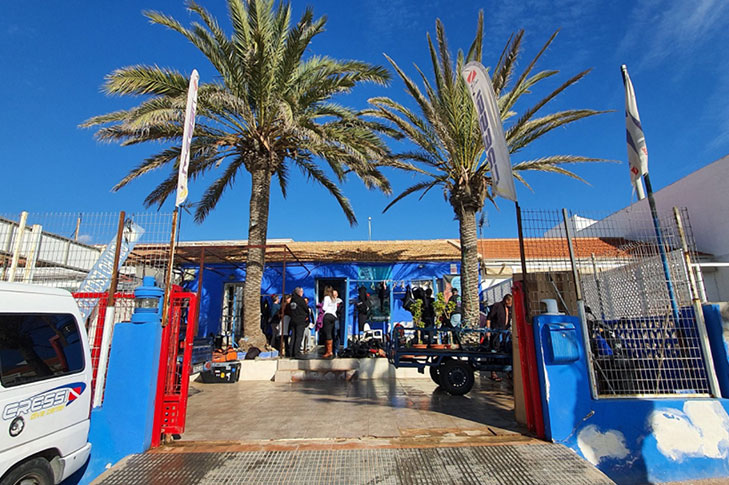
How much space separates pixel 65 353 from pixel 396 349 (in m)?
5.71

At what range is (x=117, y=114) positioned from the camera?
1022 cm

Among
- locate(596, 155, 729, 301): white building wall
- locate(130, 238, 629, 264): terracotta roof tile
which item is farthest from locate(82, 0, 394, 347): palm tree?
locate(596, 155, 729, 301): white building wall

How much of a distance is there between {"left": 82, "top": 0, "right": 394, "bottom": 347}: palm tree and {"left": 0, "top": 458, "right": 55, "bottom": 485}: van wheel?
24.2 feet

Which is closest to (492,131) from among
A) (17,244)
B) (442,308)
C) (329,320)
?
(442,308)

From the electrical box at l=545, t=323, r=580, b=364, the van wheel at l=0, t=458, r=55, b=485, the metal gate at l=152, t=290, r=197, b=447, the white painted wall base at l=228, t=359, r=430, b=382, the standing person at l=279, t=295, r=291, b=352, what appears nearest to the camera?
the van wheel at l=0, t=458, r=55, b=485

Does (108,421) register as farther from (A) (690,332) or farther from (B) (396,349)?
(A) (690,332)

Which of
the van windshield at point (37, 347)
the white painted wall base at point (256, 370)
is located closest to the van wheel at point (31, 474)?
the van windshield at point (37, 347)

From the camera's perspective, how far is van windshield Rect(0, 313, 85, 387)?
9.91 feet

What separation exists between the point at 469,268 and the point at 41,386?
9.30m

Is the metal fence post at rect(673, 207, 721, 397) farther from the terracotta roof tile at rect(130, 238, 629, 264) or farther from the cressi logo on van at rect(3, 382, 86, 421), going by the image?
the terracotta roof tile at rect(130, 238, 629, 264)

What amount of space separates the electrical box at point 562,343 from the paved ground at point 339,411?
128cm

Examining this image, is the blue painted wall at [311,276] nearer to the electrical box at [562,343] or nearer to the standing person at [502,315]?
the standing person at [502,315]

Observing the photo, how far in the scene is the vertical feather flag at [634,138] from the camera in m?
6.25

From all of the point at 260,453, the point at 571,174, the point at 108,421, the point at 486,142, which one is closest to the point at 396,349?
the point at 260,453
